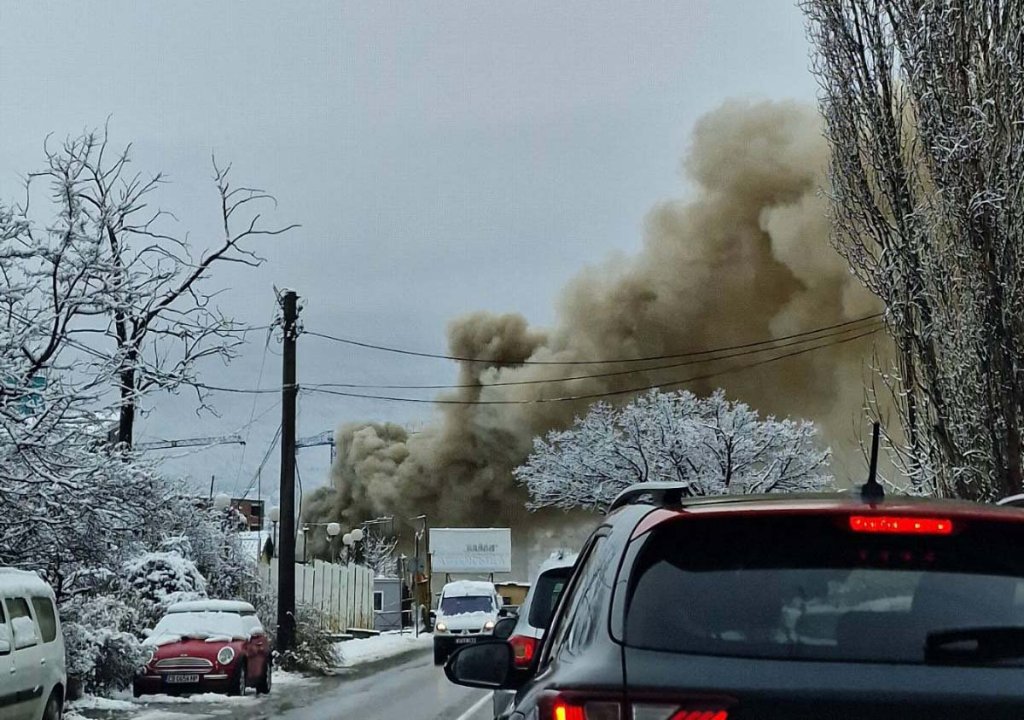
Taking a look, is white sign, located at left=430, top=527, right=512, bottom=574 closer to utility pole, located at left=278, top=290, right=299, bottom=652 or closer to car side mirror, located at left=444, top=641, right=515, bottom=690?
utility pole, located at left=278, top=290, right=299, bottom=652

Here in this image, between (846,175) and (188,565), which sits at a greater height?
(846,175)

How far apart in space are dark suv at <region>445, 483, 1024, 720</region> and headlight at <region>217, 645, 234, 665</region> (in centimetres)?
1516

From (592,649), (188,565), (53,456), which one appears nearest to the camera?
(592,649)

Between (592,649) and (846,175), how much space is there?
16886 mm

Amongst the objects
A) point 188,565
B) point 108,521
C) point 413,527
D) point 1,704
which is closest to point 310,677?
point 188,565

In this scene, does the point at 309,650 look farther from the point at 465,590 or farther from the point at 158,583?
the point at 465,590

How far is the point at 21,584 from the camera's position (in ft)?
35.4

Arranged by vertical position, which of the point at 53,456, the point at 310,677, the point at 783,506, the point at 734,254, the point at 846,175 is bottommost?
the point at 310,677

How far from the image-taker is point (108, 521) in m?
13.8

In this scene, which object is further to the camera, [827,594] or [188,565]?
[188,565]

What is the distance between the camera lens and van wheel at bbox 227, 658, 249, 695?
17625 mm

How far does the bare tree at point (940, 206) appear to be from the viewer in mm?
15867

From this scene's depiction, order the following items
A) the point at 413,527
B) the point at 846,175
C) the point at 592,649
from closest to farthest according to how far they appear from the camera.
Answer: the point at 592,649
the point at 846,175
the point at 413,527

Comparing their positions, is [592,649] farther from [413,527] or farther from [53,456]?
[413,527]
